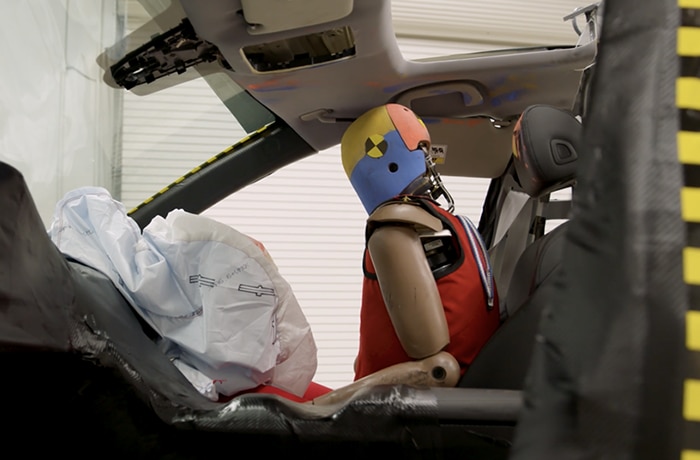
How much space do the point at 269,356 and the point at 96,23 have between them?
108 centimetres

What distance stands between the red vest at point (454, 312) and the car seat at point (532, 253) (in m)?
0.07

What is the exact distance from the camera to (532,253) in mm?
1173

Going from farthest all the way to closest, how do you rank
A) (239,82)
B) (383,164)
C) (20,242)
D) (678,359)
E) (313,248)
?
1. (313,248)
2. (239,82)
3. (383,164)
4. (20,242)
5. (678,359)

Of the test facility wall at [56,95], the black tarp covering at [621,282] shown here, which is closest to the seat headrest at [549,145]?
the black tarp covering at [621,282]

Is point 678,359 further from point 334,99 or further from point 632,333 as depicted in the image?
point 334,99

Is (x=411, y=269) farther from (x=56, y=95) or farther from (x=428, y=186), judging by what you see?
(x=56, y=95)

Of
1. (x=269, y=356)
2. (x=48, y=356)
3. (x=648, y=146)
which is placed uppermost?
(x=648, y=146)

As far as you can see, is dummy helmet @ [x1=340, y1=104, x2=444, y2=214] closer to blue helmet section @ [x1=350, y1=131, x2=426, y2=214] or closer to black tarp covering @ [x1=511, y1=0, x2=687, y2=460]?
blue helmet section @ [x1=350, y1=131, x2=426, y2=214]

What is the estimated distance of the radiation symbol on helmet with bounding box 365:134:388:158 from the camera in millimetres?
1327

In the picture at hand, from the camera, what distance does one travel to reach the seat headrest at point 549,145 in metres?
1.14

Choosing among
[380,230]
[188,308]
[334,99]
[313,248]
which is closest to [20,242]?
[188,308]

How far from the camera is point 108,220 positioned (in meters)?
0.99

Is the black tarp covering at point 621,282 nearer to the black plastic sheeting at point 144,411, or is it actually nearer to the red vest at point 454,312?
the black plastic sheeting at point 144,411

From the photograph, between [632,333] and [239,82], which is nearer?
[632,333]
